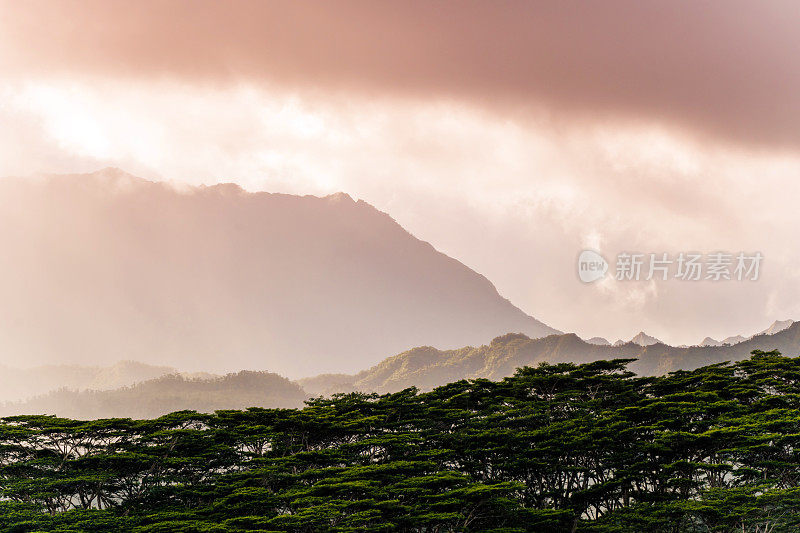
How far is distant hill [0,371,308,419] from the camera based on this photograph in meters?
181

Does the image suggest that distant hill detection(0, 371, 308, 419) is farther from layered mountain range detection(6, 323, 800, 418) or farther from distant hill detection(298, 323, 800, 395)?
distant hill detection(298, 323, 800, 395)

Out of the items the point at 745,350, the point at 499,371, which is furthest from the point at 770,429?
the point at 499,371

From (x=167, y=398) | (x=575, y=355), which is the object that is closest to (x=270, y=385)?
(x=167, y=398)

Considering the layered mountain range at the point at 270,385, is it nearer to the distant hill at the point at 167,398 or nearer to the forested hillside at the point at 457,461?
the distant hill at the point at 167,398

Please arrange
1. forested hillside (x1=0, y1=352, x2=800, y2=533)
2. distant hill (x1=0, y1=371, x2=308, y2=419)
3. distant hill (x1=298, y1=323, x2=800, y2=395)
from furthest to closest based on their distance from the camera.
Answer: distant hill (x1=0, y1=371, x2=308, y2=419) → distant hill (x1=298, y1=323, x2=800, y2=395) → forested hillside (x1=0, y1=352, x2=800, y2=533)

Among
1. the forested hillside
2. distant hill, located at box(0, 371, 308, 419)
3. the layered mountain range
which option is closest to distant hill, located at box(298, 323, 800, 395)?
the layered mountain range

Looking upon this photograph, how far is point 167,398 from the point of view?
609 feet

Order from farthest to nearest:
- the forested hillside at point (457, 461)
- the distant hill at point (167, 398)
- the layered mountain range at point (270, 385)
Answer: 1. the distant hill at point (167, 398)
2. the layered mountain range at point (270, 385)
3. the forested hillside at point (457, 461)

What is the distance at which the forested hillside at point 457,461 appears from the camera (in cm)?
2694

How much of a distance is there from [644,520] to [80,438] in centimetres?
2465

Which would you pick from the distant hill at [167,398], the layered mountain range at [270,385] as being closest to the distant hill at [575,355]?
the layered mountain range at [270,385]

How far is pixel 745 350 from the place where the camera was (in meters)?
130

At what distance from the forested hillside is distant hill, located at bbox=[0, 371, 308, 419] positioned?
5817 inches

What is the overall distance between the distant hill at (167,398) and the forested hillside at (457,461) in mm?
147760
